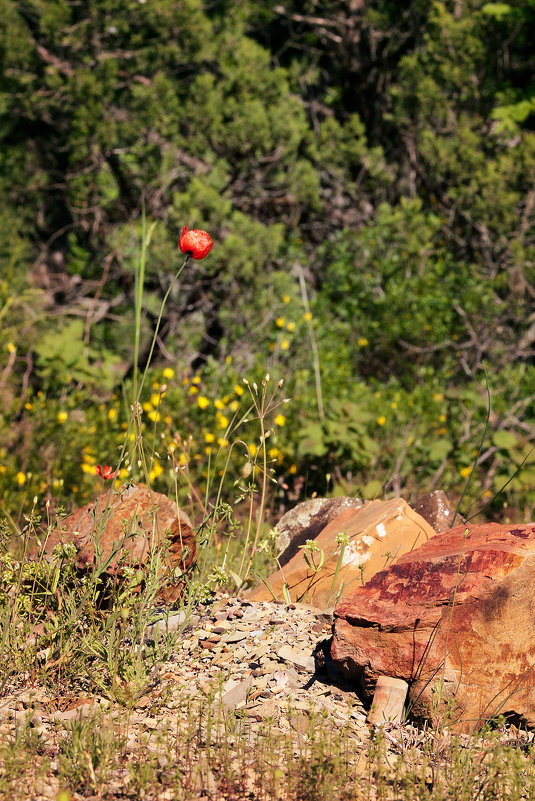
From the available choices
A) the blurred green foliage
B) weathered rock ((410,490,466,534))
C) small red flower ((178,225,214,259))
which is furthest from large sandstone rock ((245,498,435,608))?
the blurred green foliage

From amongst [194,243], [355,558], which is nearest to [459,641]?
[355,558]

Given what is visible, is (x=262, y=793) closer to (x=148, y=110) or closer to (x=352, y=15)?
(x=148, y=110)

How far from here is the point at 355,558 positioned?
127 inches

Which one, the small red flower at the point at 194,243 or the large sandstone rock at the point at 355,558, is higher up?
the small red flower at the point at 194,243

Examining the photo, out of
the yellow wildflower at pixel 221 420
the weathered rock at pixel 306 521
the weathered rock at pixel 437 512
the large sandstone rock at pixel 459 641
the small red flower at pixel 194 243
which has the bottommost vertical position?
the yellow wildflower at pixel 221 420

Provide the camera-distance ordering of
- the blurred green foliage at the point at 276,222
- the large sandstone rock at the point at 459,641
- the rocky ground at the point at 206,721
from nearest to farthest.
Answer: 1. the rocky ground at the point at 206,721
2. the large sandstone rock at the point at 459,641
3. the blurred green foliage at the point at 276,222

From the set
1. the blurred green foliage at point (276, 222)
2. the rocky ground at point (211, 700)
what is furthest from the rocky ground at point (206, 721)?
the blurred green foliage at point (276, 222)

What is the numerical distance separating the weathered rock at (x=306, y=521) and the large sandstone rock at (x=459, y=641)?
1.02 meters

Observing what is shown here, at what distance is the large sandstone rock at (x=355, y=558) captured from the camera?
3195 mm

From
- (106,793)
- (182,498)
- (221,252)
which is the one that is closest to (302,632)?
(106,793)

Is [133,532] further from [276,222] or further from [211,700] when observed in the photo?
[276,222]

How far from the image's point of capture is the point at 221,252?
6203 mm

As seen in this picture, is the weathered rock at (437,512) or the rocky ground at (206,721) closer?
the rocky ground at (206,721)

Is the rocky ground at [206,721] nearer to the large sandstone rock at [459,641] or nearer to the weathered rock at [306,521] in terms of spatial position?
the large sandstone rock at [459,641]
